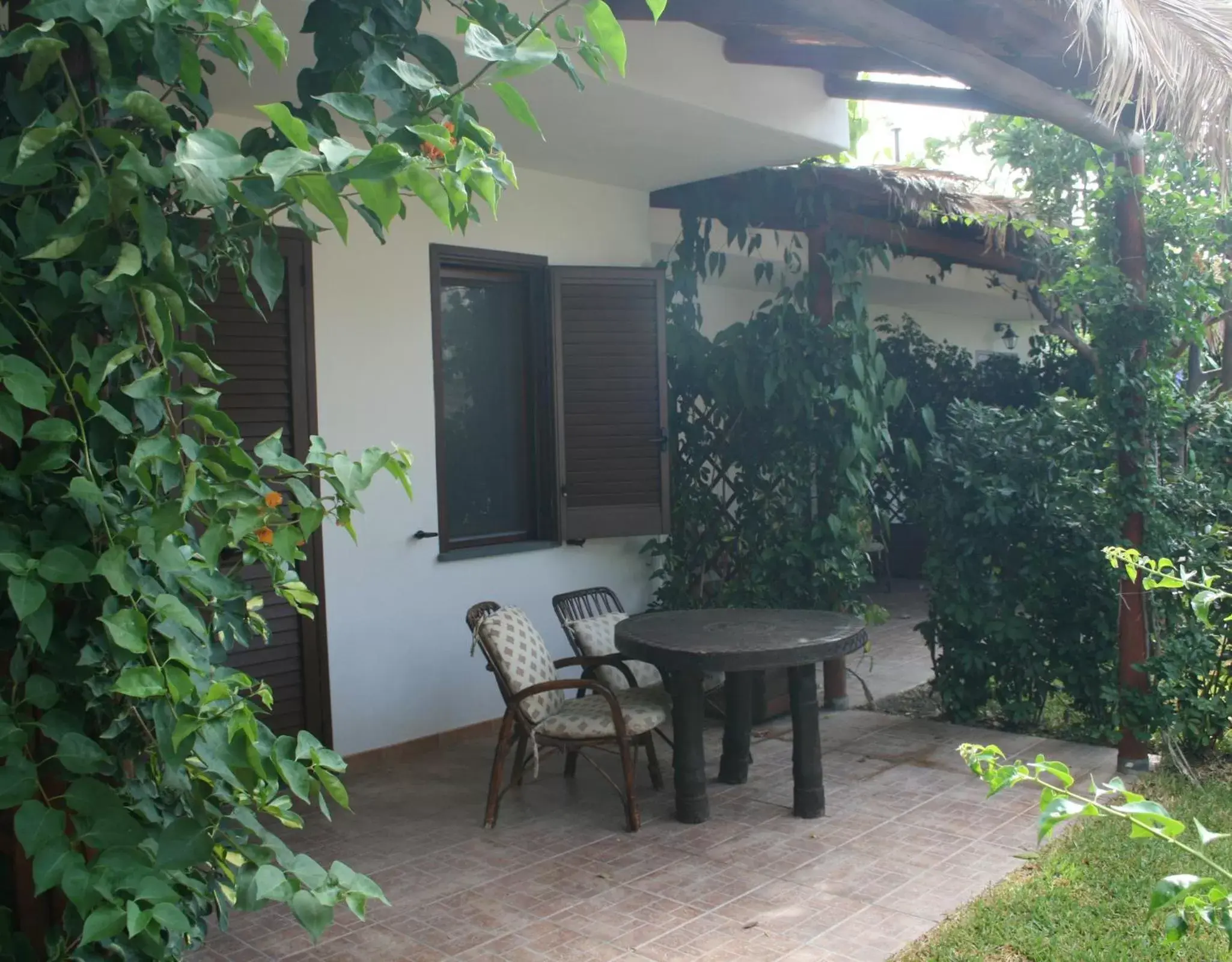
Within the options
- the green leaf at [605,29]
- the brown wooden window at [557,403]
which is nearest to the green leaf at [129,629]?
the green leaf at [605,29]

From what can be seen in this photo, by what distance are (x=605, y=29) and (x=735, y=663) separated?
291 centimetres

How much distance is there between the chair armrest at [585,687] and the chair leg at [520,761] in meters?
0.44

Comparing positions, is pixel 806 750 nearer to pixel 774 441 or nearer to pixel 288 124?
pixel 774 441

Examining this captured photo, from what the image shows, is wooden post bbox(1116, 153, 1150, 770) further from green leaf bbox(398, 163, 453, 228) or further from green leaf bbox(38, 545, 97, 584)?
green leaf bbox(38, 545, 97, 584)

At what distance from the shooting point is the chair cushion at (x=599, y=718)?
177 inches

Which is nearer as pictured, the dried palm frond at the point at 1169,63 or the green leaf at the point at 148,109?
the green leaf at the point at 148,109

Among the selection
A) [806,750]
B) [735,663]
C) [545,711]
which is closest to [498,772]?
[545,711]

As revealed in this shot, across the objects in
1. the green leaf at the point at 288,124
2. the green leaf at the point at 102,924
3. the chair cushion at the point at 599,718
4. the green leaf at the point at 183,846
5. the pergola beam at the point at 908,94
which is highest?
the pergola beam at the point at 908,94

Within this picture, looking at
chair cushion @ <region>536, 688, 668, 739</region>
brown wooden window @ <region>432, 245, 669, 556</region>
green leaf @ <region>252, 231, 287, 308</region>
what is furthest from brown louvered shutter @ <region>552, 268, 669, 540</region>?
green leaf @ <region>252, 231, 287, 308</region>

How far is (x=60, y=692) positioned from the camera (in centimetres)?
169

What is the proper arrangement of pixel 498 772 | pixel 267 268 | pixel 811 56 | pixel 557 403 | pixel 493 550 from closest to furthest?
1. pixel 267 268
2. pixel 498 772
3. pixel 811 56
4. pixel 493 550
5. pixel 557 403

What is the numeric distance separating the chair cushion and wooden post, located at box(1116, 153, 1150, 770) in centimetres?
210

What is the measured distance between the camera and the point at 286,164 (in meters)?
1.46

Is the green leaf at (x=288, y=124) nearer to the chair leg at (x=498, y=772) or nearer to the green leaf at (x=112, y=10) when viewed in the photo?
the green leaf at (x=112, y=10)
